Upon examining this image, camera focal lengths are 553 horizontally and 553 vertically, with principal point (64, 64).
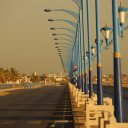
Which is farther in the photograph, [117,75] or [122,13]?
[122,13]

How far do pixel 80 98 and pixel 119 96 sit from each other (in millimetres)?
19894

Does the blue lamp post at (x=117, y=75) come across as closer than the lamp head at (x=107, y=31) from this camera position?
Yes

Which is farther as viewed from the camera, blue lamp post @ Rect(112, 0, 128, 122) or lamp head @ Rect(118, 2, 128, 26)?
lamp head @ Rect(118, 2, 128, 26)

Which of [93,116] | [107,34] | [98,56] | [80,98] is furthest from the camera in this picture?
[80,98]

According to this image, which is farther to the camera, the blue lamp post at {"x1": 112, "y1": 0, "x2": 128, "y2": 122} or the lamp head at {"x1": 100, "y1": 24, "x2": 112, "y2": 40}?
the lamp head at {"x1": 100, "y1": 24, "x2": 112, "y2": 40}

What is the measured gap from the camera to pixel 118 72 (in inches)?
647

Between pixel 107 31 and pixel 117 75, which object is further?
pixel 107 31

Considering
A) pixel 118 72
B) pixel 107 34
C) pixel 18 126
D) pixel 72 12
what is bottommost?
pixel 18 126

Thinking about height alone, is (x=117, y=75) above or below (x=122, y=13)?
below

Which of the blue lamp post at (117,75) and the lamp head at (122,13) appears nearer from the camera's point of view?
the blue lamp post at (117,75)

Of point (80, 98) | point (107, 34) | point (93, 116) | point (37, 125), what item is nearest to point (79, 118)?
point (37, 125)

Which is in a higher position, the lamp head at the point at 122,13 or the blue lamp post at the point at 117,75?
the lamp head at the point at 122,13

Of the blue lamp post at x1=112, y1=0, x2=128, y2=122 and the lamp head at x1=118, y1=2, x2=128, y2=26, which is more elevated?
the lamp head at x1=118, y1=2, x2=128, y2=26

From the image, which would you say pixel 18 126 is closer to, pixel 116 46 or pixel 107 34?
pixel 107 34
